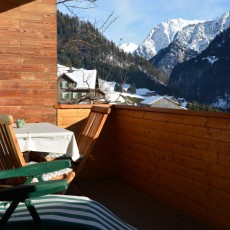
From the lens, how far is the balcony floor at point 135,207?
344 cm

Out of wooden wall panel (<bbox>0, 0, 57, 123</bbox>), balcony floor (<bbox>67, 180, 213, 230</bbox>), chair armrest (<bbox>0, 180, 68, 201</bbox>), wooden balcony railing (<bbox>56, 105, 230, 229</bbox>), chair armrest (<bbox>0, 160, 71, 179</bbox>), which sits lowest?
balcony floor (<bbox>67, 180, 213, 230</bbox>)

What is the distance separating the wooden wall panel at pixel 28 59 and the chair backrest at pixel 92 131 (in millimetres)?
702

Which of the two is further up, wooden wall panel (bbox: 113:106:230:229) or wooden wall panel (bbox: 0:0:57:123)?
wooden wall panel (bbox: 0:0:57:123)

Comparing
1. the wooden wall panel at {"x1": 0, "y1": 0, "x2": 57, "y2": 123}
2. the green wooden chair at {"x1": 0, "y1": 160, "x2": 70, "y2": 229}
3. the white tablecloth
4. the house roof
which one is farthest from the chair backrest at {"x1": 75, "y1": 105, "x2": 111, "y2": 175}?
the house roof

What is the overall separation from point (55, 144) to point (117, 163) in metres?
1.94

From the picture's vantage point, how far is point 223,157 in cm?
321

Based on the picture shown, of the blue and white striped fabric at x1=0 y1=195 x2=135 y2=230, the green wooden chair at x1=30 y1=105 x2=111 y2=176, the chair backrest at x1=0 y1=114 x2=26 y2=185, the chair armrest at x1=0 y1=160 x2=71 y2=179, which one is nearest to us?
the blue and white striped fabric at x1=0 y1=195 x2=135 y2=230

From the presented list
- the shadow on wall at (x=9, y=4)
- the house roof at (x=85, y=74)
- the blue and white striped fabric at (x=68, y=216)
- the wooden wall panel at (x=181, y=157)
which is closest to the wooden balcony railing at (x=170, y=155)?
the wooden wall panel at (x=181, y=157)

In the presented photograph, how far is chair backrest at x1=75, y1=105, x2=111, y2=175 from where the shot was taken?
3.72 m

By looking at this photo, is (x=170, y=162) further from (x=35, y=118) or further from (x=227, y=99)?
(x=227, y=99)

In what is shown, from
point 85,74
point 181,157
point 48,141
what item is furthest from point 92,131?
point 85,74

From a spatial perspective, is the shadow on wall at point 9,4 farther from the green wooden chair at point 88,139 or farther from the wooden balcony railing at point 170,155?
the green wooden chair at point 88,139

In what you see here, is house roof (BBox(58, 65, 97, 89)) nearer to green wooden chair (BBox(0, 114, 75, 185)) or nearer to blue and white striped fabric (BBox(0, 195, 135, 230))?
green wooden chair (BBox(0, 114, 75, 185))

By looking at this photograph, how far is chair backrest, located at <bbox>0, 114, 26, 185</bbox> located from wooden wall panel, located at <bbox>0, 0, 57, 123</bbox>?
1.79 meters
